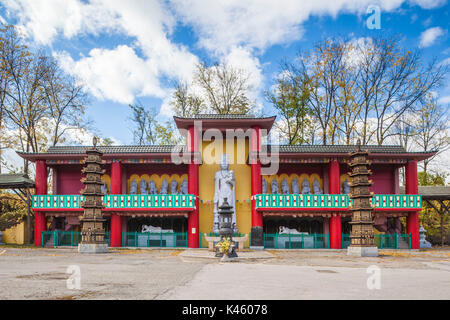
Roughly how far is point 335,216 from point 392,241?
188 inches

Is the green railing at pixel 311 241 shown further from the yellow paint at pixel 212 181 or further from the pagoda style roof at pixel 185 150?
the pagoda style roof at pixel 185 150

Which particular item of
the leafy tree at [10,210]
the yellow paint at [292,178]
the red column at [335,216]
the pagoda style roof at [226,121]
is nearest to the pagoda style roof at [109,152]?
the pagoda style roof at [226,121]

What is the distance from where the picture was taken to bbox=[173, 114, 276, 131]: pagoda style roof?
1194 inches

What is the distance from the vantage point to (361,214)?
23750 millimetres

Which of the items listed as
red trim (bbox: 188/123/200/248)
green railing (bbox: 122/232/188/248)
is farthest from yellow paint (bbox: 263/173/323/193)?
green railing (bbox: 122/232/188/248)

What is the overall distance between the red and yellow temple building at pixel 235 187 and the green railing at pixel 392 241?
0.54 meters

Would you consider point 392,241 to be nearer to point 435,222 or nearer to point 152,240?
point 435,222

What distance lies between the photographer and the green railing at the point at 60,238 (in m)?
29.7

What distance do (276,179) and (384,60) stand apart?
16.4m

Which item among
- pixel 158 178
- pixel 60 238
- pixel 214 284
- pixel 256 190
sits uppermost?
pixel 158 178

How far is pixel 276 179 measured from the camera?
32.6m

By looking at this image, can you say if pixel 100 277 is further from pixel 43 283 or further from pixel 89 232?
pixel 89 232

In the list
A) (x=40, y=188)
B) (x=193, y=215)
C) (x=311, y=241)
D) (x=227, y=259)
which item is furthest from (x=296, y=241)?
(x=40, y=188)
